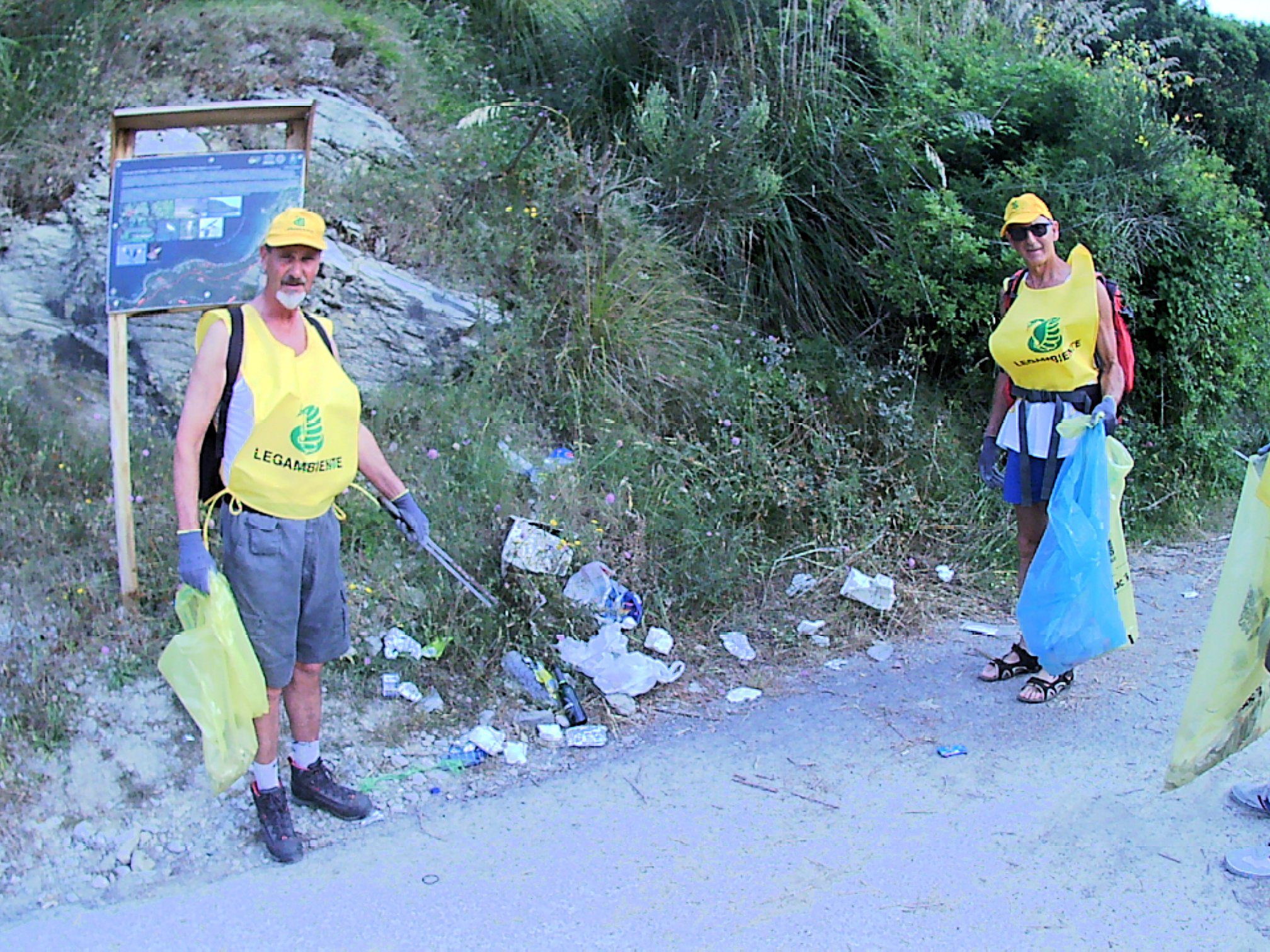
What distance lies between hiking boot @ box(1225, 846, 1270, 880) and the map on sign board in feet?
12.7

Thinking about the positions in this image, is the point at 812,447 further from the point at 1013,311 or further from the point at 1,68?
the point at 1,68

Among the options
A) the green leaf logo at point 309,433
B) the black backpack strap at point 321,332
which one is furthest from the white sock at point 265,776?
the black backpack strap at point 321,332

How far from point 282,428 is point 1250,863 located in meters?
3.14

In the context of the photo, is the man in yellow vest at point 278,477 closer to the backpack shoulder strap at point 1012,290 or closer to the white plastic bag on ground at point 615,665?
the white plastic bag on ground at point 615,665

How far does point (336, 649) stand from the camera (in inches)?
151

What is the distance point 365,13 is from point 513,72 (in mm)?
1167

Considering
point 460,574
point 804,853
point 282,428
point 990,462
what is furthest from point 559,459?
point 804,853

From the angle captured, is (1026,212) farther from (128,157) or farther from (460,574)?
(128,157)

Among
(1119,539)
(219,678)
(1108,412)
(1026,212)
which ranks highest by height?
(1026,212)

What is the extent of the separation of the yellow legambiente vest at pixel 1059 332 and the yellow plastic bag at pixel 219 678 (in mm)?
3115

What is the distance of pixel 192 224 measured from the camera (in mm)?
4465

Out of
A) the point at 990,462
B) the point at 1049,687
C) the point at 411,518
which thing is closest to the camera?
the point at 411,518

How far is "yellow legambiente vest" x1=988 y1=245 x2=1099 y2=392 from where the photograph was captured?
4613 mm

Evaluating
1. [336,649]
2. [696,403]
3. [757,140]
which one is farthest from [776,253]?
[336,649]
